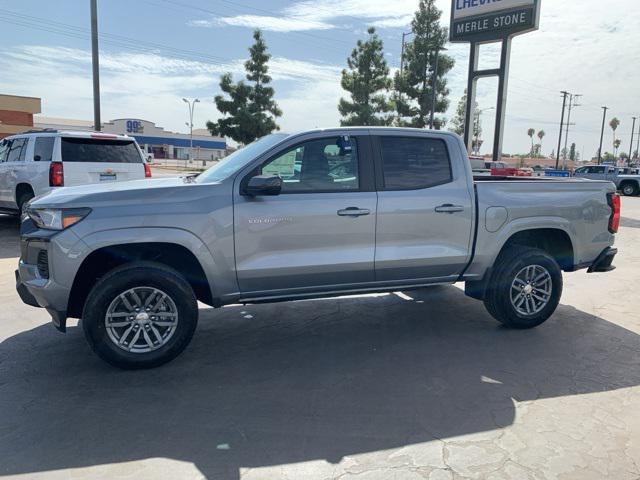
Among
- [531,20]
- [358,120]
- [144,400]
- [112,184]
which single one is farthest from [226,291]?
[358,120]

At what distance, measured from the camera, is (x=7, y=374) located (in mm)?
4023

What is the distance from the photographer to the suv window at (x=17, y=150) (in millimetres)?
10031

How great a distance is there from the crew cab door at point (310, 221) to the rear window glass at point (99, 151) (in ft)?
21.0

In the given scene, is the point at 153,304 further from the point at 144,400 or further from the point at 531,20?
the point at 531,20

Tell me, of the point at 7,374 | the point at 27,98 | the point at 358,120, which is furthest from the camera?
the point at 358,120

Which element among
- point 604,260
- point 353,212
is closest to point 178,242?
point 353,212

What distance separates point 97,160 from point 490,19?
19.3 metres

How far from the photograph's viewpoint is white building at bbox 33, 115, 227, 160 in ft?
318

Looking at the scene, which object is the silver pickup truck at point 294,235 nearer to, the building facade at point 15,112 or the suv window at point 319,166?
the suv window at point 319,166

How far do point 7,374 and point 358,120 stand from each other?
29.0 metres

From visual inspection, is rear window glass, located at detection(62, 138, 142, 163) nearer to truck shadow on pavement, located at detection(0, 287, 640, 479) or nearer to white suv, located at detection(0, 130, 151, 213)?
white suv, located at detection(0, 130, 151, 213)

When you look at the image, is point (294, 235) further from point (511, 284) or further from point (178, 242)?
point (511, 284)

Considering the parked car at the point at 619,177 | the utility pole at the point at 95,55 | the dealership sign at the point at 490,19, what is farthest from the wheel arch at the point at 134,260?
the parked car at the point at 619,177

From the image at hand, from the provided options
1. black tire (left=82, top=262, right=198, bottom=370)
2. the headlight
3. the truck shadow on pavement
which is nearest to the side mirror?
black tire (left=82, top=262, right=198, bottom=370)
